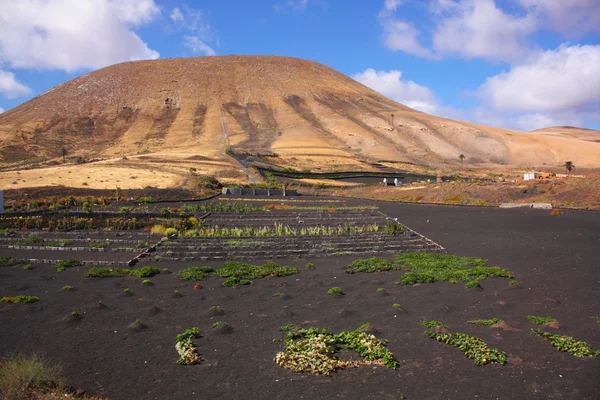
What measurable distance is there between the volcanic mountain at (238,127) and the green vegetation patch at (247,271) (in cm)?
4943

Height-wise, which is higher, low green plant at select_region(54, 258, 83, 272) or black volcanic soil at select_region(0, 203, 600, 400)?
low green plant at select_region(54, 258, 83, 272)

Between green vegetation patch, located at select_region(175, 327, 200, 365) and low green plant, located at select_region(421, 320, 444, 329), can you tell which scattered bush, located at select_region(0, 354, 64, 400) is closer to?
green vegetation patch, located at select_region(175, 327, 200, 365)

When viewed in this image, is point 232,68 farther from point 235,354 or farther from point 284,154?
point 235,354

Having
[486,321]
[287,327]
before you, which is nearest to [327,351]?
[287,327]

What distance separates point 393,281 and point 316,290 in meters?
2.50

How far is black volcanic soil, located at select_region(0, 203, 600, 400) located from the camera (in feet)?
24.2

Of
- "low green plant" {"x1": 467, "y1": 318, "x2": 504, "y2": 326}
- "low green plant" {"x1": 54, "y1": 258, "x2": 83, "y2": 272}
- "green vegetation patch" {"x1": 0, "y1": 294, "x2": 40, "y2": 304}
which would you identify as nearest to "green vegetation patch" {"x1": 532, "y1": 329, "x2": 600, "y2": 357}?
"low green plant" {"x1": 467, "y1": 318, "x2": 504, "y2": 326}

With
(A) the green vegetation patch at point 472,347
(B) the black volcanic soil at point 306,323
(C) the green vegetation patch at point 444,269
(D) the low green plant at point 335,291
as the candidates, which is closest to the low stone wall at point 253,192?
(B) the black volcanic soil at point 306,323

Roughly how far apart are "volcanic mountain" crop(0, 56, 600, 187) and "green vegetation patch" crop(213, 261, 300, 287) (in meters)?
49.4

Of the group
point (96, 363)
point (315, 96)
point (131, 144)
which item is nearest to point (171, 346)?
point (96, 363)

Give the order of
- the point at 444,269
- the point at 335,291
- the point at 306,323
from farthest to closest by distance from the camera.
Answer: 1. the point at 444,269
2. the point at 335,291
3. the point at 306,323

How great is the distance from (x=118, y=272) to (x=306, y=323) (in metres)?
7.73

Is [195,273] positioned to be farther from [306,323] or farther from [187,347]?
[187,347]

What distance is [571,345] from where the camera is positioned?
8.57 meters
